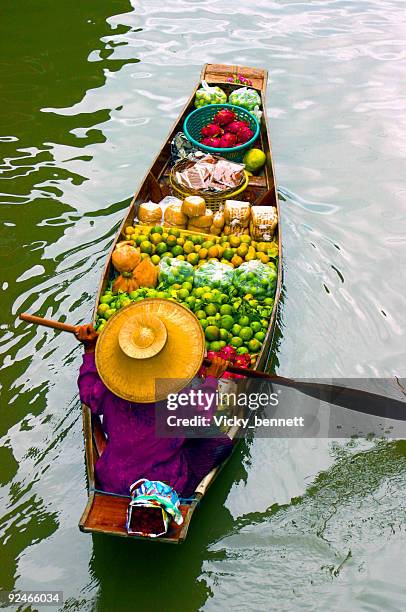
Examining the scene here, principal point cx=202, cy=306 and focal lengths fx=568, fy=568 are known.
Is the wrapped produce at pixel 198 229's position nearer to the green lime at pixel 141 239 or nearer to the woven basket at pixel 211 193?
the woven basket at pixel 211 193

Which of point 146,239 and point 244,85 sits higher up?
point 244,85

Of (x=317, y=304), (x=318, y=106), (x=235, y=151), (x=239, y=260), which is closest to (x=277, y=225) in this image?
(x=239, y=260)

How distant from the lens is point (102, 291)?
15.7 ft

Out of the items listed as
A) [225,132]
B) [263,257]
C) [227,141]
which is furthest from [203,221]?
[225,132]

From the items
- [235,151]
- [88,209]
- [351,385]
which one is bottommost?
[351,385]

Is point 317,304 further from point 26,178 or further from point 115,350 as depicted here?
point 26,178

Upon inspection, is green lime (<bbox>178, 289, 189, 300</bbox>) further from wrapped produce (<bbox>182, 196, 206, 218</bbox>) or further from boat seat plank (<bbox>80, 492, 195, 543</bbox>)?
boat seat plank (<bbox>80, 492, 195, 543</bbox>)

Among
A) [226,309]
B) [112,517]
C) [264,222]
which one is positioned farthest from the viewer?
[264,222]

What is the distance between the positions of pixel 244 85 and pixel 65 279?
3.57 meters

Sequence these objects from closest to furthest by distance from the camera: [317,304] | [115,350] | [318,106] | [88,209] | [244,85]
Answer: [115,350] → [317,304] → [88,209] → [244,85] → [318,106]

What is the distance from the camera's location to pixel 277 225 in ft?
17.6

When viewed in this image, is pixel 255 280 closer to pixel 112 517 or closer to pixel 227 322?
pixel 227 322

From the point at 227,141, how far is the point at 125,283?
90.3 inches

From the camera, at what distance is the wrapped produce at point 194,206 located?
5316 millimetres
